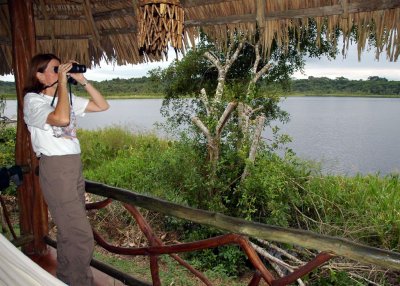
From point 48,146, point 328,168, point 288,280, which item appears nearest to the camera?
point 288,280

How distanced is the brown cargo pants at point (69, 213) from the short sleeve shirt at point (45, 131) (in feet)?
0.10

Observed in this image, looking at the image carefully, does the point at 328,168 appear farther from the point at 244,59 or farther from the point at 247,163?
the point at 244,59

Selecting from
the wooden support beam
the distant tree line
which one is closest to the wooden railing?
the wooden support beam

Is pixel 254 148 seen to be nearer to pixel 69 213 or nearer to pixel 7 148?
pixel 69 213

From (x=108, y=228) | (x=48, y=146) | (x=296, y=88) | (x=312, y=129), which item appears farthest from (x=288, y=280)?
(x=312, y=129)

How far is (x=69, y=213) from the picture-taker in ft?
4.70

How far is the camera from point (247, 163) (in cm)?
394

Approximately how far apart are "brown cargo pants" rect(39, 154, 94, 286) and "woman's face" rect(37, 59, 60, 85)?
312 mm

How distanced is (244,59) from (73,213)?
6891 millimetres

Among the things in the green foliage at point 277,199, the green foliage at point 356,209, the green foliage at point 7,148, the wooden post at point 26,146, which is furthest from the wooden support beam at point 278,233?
the green foliage at point 7,148

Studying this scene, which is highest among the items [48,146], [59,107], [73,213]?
[59,107]

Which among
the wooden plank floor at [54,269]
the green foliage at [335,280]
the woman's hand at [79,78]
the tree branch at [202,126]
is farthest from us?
the tree branch at [202,126]

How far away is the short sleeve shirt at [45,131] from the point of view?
1.35 m

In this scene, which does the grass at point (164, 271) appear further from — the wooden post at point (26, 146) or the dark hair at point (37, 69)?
the dark hair at point (37, 69)
